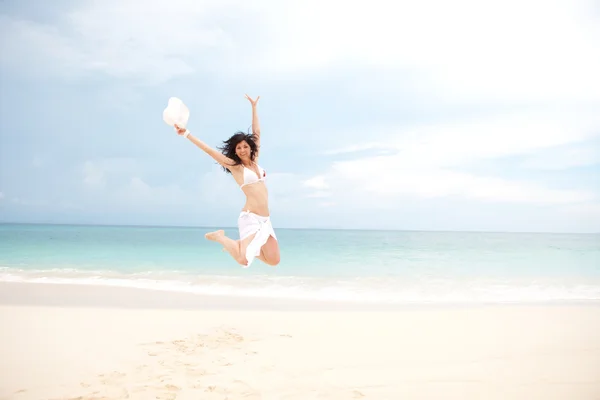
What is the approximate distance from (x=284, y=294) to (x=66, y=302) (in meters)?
3.99

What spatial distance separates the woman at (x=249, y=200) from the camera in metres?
4.41

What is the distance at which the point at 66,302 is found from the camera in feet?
25.8

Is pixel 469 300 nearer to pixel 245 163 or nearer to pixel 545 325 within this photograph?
pixel 545 325

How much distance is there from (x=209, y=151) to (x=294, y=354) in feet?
8.07

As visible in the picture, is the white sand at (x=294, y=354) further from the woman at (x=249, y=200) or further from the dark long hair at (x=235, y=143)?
the dark long hair at (x=235, y=143)

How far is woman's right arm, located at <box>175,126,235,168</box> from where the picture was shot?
4.02 meters

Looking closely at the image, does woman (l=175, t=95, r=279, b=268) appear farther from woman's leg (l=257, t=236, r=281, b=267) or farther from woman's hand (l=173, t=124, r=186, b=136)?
woman's hand (l=173, t=124, r=186, b=136)

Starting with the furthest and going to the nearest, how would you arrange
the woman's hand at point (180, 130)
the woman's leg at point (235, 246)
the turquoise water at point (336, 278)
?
the turquoise water at point (336, 278)
the woman's leg at point (235, 246)
the woman's hand at point (180, 130)

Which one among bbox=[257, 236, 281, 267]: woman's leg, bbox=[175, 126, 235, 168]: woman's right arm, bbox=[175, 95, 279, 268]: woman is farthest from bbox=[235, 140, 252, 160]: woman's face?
bbox=[257, 236, 281, 267]: woman's leg

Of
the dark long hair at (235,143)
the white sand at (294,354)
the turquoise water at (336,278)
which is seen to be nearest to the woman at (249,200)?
the dark long hair at (235,143)

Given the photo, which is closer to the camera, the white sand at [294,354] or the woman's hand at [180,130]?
the woman's hand at [180,130]

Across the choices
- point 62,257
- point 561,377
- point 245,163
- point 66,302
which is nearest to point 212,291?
point 66,302

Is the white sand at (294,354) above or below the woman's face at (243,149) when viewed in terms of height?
below

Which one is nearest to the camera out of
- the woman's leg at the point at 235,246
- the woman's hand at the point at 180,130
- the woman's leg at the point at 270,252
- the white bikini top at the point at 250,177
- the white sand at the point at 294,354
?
the woman's hand at the point at 180,130
